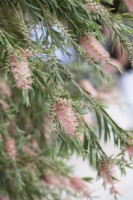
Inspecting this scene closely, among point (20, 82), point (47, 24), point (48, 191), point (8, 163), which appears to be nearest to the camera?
point (20, 82)

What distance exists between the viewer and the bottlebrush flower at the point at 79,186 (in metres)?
2.00

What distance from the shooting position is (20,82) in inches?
42.2

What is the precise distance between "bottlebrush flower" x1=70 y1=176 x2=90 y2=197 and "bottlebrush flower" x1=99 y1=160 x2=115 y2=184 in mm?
615

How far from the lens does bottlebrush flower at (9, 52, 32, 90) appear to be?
1.07 meters

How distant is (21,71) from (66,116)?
0.15 meters

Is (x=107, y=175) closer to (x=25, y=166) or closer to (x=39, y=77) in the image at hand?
(x=39, y=77)

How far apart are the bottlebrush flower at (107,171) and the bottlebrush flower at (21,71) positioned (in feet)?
1.34

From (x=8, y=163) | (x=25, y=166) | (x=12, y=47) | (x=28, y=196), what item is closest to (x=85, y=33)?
(x=12, y=47)

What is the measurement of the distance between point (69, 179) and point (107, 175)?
88 cm

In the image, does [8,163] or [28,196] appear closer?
[8,163]

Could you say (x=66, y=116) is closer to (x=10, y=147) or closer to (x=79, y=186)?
(x=10, y=147)

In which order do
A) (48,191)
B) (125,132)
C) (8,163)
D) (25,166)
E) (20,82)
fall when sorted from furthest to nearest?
1. (48,191)
2. (25,166)
3. (8,163)
4. (125,132)
5. (20,82)

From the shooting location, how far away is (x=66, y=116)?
113cm

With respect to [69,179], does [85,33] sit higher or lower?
higher
